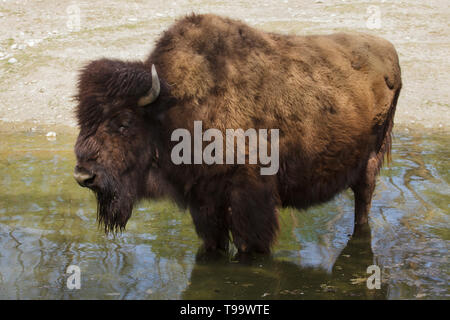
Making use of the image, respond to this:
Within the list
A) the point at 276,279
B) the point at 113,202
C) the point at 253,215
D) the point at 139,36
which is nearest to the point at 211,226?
the point at 253,215

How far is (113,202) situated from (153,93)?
906 mm

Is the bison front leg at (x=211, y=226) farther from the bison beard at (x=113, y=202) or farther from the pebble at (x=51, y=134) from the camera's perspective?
the pebble at (x=51, y=134)

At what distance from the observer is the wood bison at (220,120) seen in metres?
4.33

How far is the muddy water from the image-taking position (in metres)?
4.30

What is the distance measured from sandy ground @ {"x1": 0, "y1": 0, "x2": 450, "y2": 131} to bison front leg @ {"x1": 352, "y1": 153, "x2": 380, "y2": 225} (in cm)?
494

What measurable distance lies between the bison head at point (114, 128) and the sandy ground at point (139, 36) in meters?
6.36

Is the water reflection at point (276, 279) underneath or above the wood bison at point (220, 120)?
underneath

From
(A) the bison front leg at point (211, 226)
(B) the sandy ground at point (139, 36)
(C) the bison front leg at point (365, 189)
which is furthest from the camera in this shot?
(B) the sandy ground at point (139, 36)

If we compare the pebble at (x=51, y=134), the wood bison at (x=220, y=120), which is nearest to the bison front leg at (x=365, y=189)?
the wood bison at (x=220, y=120)

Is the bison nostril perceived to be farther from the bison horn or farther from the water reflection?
the water reflection

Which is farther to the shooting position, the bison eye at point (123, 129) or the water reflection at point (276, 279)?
the bison eye at point (123, 129)

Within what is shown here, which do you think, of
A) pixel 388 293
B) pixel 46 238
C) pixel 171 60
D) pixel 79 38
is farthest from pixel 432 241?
pixel 79 38

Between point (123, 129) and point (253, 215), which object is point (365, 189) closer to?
point (253, 215)

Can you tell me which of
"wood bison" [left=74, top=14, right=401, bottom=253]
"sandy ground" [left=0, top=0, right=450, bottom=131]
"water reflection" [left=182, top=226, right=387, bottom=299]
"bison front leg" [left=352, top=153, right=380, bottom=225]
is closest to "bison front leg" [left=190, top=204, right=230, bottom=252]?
"wood bison" [left=74, top=14, right=401, bottom=253]
